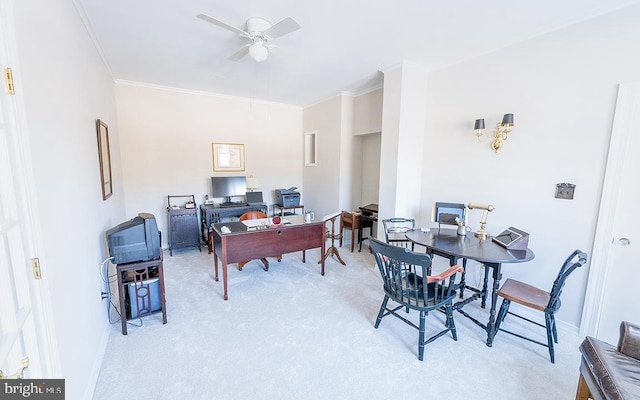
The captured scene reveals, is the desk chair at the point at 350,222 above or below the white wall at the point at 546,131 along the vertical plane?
below

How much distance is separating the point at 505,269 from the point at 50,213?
3.75m

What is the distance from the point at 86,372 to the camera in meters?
1.69

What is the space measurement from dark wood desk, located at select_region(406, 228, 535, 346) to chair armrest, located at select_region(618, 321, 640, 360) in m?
0.65

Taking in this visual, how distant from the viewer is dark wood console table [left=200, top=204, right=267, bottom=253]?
177 inches

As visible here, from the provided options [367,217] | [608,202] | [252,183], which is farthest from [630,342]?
[252,183]

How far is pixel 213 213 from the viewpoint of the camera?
450 cm

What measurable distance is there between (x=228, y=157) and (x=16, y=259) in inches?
164

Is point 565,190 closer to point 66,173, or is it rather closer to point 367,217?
point 367,217

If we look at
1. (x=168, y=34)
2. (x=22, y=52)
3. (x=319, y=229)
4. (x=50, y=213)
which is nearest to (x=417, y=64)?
(x=319, y=229)

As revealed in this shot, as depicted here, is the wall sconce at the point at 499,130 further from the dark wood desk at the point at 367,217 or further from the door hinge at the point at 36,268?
the door hinge at the point at 36,268

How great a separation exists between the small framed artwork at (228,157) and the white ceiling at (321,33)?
136 cm

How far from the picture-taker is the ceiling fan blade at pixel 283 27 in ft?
6.63

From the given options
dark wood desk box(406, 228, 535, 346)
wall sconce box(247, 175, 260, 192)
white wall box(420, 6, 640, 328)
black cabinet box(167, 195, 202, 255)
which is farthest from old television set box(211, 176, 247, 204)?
white wall box(420, 6, 640, 328)

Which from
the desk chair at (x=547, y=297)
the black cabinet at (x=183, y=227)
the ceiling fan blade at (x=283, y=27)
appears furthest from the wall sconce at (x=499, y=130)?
the black cabinet at (x=183, y=227)
